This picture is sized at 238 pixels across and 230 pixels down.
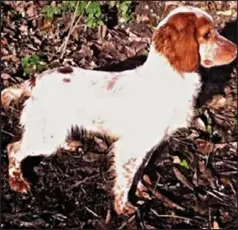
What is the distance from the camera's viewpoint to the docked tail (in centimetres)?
574

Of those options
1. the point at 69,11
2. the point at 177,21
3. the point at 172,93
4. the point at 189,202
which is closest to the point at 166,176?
the point at 189,202

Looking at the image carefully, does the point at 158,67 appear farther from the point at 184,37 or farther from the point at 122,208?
the point at 122,208

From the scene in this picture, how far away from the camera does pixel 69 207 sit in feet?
18.4

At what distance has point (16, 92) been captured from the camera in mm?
5828

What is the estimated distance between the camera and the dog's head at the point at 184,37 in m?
5.34

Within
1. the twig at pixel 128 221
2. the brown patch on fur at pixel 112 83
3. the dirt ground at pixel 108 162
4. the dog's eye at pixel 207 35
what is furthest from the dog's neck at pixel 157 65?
the twig at pixel 128 221

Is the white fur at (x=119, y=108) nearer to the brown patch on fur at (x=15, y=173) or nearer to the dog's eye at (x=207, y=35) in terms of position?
the brown patch on fur at (x=15, y=173)

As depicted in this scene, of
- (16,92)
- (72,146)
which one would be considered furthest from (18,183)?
(16,92)

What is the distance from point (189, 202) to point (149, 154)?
51 cm

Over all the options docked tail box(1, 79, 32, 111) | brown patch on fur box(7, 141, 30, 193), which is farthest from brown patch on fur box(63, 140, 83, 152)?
docked tail box(1, 79, 32, 111)

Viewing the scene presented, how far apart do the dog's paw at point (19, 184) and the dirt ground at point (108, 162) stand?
0.05 metres

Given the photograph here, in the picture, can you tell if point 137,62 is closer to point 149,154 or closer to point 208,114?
point 208,114

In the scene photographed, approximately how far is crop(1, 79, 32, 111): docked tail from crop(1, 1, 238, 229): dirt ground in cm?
32

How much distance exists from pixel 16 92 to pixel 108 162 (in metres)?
0.93
